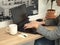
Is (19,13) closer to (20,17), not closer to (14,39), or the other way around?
(20,17)

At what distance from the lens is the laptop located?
86.5 inches

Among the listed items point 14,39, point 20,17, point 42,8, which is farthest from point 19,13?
point 42,8

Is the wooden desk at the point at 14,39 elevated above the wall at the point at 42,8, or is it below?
below

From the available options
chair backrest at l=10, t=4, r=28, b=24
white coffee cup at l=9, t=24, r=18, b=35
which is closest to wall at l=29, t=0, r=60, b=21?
chair backrest at l=10, t=4, r=28, b=24

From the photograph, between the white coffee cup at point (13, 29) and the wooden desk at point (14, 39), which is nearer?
the wooden desk at point (14, 39)

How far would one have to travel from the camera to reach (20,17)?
7.71 ft

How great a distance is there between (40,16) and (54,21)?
40 cm

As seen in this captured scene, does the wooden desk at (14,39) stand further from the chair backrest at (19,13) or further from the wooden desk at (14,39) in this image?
the chair backrest at (19,13)

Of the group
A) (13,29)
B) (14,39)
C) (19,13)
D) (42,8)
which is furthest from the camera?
(42,8)

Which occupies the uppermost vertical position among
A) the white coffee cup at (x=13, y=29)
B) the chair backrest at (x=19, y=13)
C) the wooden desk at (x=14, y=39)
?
the chair backrest at (x=19, y=13)

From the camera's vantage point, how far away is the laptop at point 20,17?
2197 mm

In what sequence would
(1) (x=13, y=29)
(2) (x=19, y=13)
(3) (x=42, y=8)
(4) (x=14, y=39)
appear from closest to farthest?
(4) (x=14, y=39) < (1) (x=13, y=29) < (2) (x=19, y=13) < (3) (x=42, y=8)

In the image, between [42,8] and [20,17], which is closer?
[20,17]

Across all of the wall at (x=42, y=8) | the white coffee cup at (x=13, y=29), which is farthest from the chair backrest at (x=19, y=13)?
the wall at (x=42, y=8)
